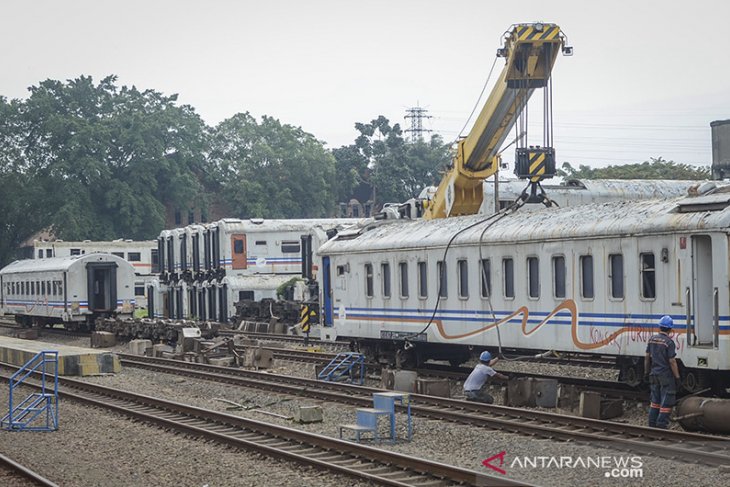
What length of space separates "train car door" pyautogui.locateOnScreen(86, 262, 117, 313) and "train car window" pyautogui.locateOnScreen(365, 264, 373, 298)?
22622 mm

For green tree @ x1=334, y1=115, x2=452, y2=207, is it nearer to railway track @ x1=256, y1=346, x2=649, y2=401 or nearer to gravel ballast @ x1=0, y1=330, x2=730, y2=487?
railway track @ x1=256, y1=346, x2=649, y2=401

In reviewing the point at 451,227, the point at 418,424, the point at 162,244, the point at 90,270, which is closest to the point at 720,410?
the point at 418,424

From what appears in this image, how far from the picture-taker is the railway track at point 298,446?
1290 cm

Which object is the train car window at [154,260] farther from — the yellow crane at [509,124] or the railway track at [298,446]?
the railway track at [298,446]

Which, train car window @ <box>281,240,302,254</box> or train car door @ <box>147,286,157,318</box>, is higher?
train car window @ <box>281,240,302,254</box>

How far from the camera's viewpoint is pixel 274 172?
93188 millimetres

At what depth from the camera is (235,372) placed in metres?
27.6

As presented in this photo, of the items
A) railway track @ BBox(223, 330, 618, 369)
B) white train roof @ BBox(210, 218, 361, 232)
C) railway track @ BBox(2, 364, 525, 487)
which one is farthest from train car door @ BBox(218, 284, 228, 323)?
railway track @ BBox(2, 364, 525, 487)

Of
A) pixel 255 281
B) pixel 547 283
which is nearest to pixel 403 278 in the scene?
pixel 547 283

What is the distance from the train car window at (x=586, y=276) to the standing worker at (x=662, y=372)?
303 cm

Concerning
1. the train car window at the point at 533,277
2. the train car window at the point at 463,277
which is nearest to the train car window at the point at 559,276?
the train car window at the point at 533,277

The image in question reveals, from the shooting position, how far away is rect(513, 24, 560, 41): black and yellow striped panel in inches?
1000

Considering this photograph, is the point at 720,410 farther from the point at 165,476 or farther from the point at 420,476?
the point at 165,476

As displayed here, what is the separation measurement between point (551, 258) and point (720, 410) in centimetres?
559
